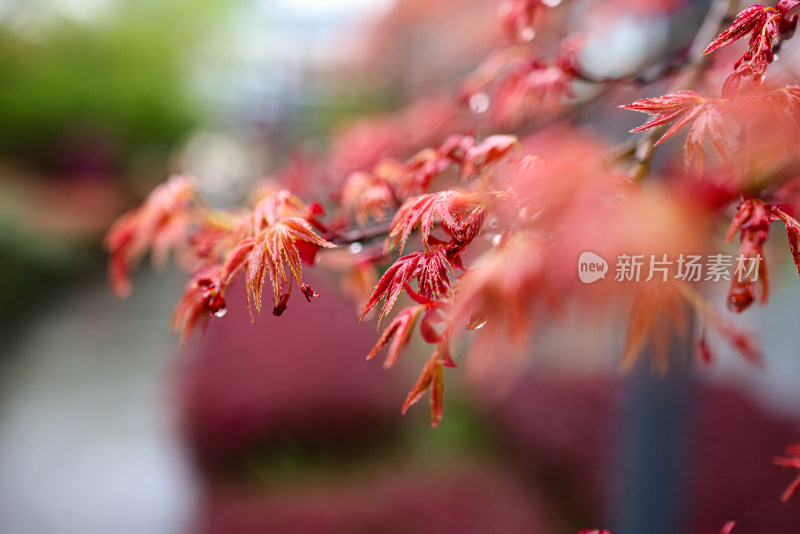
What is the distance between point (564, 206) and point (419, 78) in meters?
7.67

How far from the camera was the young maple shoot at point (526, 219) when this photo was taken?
492 mm

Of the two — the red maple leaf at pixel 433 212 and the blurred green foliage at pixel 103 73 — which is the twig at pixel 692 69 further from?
the blurred green foliage at pixel 103 73

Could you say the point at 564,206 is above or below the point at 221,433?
above

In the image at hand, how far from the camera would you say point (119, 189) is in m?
7.50

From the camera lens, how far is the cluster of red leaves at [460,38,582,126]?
0.83 m

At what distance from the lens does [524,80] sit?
0.87 metres

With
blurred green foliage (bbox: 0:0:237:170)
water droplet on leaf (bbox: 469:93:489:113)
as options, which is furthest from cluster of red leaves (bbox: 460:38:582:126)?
blurred green foliage (bbox: 0:0:237:170)

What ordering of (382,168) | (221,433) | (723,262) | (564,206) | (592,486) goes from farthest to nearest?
(221,433)
(592,486)
(382,168)
(723,262)
(564,206)

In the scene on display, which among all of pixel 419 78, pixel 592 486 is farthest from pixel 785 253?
pixel 419 78

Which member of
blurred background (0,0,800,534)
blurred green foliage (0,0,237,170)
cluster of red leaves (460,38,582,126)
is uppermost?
blurred green foliage (0,0,237,170)

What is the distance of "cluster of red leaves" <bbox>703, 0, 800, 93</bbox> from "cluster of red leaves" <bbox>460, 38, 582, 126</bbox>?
320 mm

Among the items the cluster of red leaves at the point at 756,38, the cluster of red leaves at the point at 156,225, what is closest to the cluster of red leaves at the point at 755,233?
the cluster of red leaves at the point at 756,38

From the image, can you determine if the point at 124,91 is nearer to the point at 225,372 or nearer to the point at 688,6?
the point at 225,372

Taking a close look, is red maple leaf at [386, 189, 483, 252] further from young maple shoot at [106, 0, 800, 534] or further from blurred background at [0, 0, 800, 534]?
blurred background at [0, 0, 800, 534]
